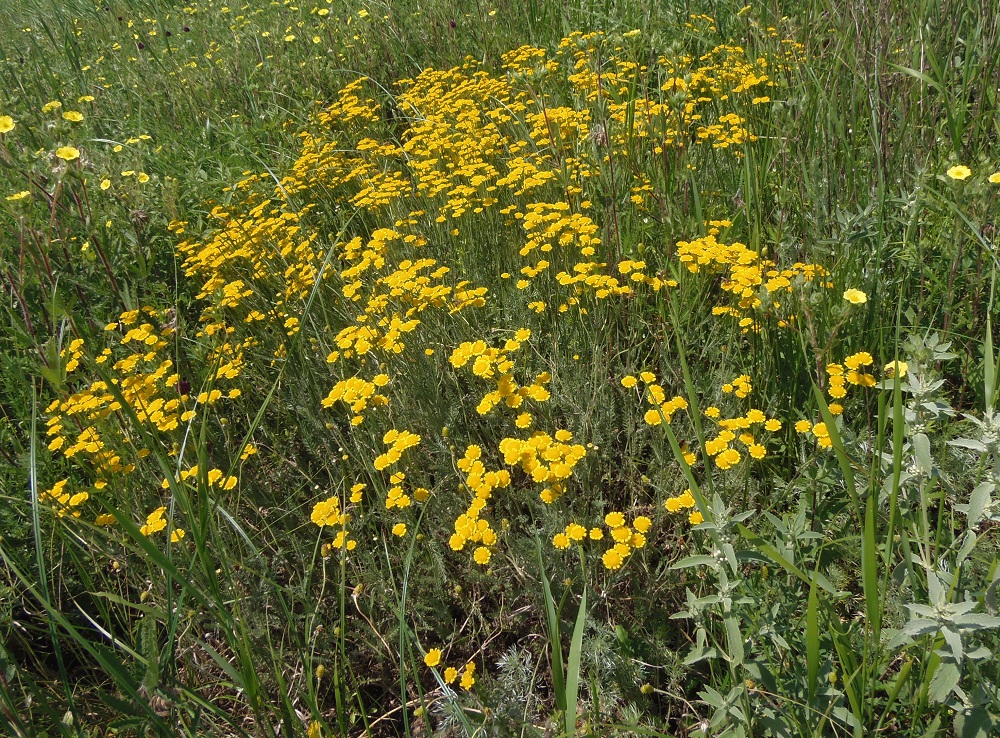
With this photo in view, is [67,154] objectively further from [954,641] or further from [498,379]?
[954,641]

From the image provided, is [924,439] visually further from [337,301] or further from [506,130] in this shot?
[506,130]

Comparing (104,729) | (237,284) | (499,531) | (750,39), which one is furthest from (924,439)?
(750,39)

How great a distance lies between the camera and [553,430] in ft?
7.17

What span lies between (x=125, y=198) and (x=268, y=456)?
A: 1808mm

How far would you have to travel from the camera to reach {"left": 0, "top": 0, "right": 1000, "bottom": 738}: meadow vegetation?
1405 millimetres

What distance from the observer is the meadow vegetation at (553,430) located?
1.41 meters

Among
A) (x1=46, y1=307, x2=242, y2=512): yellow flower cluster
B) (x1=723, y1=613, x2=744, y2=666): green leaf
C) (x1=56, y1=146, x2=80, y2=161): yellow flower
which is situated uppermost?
(x1=56, y1=146, x2=80, y2=161): yellow flower

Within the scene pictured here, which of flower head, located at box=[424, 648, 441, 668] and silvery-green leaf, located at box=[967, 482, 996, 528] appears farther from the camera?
flower head, located at box=[424, 648, 441, 668]

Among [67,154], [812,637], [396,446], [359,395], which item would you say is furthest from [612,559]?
[67,154]

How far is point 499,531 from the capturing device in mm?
1863

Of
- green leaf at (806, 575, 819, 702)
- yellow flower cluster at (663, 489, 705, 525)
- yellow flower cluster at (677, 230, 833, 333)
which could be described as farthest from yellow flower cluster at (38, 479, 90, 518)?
yellow flower cluster at (677, 230, 833, 333)

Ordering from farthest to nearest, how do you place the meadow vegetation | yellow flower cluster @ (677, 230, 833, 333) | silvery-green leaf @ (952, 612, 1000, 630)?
yellow flower cluster @ (677, 230, 833, 333) < the meadow vegetation < silvery-green leaf @ (952, 612, 1000, 630)

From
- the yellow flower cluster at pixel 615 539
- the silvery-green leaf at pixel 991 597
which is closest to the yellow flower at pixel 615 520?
the yellow flower cluster at pixel 615 539

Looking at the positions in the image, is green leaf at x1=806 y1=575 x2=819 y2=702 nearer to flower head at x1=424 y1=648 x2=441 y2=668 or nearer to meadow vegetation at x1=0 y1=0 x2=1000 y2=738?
meadow vegetation at x1=0 y1=0 x2=1000 y2=738
